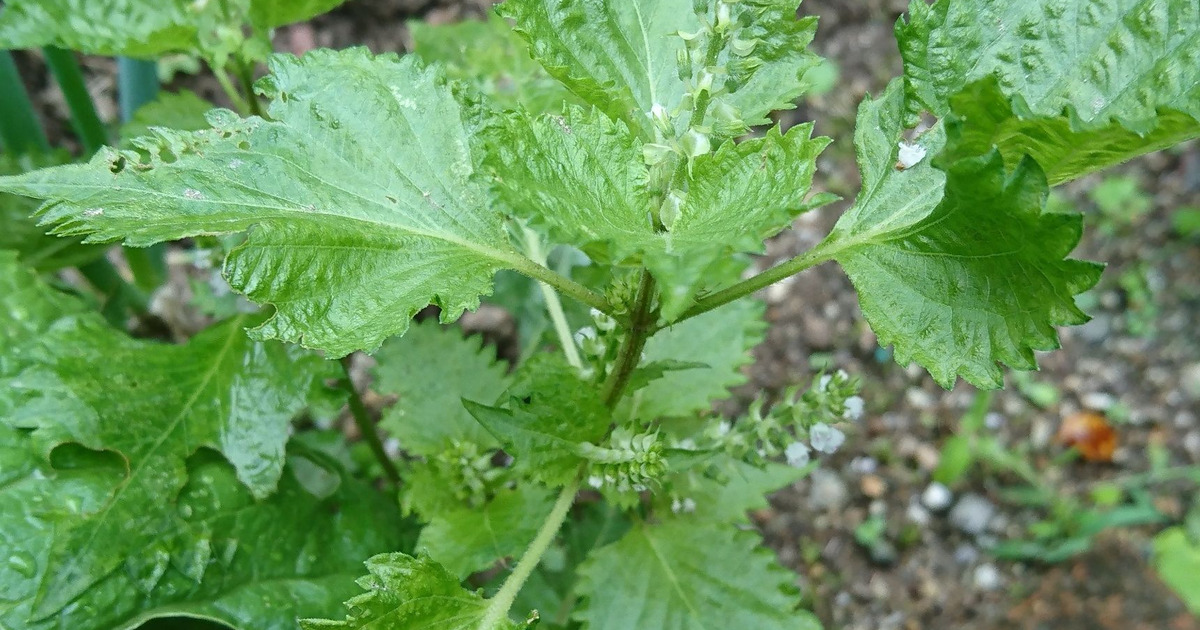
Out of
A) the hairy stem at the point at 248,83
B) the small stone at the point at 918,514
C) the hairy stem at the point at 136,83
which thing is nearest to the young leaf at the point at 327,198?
the hairy stem at the point at 248,83

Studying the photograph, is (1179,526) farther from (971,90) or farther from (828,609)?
(971,90)

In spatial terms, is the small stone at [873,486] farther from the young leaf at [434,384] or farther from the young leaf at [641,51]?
the young leaf at [641,51]

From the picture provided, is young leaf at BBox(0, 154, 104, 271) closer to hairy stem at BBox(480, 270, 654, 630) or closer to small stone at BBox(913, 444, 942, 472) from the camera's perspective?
hairy stem at BBox(480, 270, 654, 630)

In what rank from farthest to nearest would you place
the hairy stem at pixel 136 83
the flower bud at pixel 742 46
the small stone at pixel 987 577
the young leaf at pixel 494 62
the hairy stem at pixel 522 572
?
the small stone at pixel 987 577 < the hairy stem at pixel 136 83 < the young leaf at pixel 494 62 < the hairy stem at pixel 522 572 < the flower bud at pixel 742 46

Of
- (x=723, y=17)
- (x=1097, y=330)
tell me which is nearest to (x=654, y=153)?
(x=723, y=17)

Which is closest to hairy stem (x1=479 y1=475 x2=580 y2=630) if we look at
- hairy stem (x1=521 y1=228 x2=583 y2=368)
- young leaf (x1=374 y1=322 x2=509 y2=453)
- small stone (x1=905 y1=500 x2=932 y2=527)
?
hairy stem (x1=521 y1=228 x2=583 y2=368)

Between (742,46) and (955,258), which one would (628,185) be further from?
(955,258)
